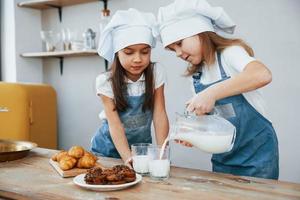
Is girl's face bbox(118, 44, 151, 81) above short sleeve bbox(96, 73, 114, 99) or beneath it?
above

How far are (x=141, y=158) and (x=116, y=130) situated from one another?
1.25ft

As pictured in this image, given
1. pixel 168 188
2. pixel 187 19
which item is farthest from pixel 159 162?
pixel 187 19

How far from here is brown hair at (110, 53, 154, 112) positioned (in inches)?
74.0

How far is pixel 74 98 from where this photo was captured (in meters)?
3.73

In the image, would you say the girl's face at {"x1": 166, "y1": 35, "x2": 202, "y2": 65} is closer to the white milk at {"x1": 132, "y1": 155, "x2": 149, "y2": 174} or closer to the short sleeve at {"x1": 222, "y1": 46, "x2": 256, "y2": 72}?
the short sleeve at {"x1": 222, "y1": 46, "x2": 256, "y2": 72}

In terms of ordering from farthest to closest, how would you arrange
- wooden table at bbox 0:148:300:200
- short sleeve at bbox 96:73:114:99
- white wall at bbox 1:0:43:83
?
1. white wall at bbox 1:0:43:83
2. short sleeve at bbox 96:73:114:99
3. wooden table at bbox 0:148:300:200

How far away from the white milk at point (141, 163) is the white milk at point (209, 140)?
156 millimetres

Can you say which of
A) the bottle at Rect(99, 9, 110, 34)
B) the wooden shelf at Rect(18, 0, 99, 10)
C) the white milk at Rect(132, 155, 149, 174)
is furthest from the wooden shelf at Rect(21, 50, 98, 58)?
the white milk at Rect(132, 155, 149, 174)

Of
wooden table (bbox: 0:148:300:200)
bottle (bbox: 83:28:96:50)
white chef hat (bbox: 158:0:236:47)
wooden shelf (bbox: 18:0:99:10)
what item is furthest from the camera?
wooden shelf (bbox: 18:0:99:10)

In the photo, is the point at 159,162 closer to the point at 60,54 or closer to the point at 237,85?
the point at 237,85

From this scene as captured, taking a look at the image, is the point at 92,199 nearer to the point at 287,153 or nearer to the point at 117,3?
the point at 287,153

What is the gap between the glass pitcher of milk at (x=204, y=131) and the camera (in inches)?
53.3

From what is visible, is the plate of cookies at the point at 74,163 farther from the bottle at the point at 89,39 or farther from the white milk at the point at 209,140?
the bottle at the point at 89,39

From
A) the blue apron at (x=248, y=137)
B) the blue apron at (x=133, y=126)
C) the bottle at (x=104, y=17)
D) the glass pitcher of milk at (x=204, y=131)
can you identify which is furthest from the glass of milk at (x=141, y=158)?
the bottle at (x=104, y=17)
